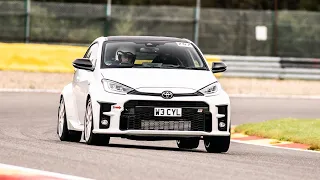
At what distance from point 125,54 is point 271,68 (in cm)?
1980

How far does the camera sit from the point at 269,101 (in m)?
27.1

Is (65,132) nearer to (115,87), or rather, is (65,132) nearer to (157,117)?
(115,87)

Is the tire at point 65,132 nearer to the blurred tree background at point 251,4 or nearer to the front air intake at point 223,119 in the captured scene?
the front air intake at point 223,119

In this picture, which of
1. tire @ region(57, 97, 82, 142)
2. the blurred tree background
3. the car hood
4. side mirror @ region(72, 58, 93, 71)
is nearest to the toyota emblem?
the car hood

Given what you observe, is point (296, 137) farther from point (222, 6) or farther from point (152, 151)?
point (222, 6)

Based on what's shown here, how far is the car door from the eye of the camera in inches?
540

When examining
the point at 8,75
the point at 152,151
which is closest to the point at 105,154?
the point at 152,151

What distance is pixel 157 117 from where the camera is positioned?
12.8m

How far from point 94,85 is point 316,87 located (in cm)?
2057

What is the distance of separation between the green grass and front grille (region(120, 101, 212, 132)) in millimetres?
2634

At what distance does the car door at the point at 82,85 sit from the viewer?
13727 mm

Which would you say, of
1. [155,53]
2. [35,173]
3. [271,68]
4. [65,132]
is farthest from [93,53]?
[271,68]

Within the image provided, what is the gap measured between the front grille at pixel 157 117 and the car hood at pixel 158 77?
223mm

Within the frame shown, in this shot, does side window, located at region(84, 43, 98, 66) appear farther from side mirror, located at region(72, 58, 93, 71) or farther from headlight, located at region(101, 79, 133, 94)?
headlight, located at region(101, 79, 133, 94)
